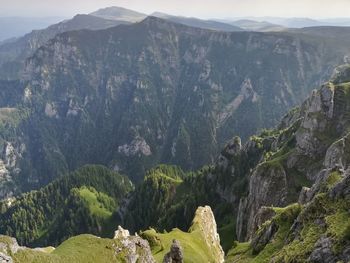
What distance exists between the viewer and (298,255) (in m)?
42.9

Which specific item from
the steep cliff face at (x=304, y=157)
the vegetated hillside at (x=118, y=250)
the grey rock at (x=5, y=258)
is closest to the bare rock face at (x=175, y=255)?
the vegetated hillside at (x=118, y=250)

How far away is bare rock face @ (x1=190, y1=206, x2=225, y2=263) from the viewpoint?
113875 mm

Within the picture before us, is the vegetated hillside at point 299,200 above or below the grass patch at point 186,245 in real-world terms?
above

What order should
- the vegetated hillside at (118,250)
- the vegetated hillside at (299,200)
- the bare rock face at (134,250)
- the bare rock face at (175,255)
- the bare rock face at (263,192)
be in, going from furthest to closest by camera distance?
1. the bare rock face at (263,192)
2. the bare rock face at (134,250)
3. the bare rock face at (175,255)
4. the vegetated hillside at (118,250)
5. the vegetated hillside at (299,200)

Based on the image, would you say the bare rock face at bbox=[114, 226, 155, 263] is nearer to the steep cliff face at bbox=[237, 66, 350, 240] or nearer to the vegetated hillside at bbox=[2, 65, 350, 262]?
the vegetated hillside at bbox=[2, 65, 350, 262]

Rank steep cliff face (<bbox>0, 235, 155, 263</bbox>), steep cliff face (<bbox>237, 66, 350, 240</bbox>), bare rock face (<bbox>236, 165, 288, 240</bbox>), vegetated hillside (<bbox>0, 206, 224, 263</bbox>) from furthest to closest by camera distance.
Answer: bare rock face (<bbox>236, 165, 288, 240</bbox>)
steep cliff face (<bbox>237, 66, 350, 240</bbox>)
vegetated hillside (<bbox>0, 206, 224, 263</bbox>)
steep cliff face (<bbox>0, 235, 155, 263</bbox>)

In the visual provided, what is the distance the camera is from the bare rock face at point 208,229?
11388 cm

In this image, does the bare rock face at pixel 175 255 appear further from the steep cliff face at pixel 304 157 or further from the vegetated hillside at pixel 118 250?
the steep cliff face at pixel 304 157

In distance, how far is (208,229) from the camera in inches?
5069

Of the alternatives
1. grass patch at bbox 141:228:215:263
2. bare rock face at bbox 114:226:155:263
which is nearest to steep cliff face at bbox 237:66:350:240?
grass patch at bbox 141:228:215:263

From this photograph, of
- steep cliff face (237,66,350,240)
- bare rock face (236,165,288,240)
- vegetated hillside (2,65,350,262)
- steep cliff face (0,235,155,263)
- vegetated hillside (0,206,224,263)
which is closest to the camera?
vegetated hillside (2,65,350,262)

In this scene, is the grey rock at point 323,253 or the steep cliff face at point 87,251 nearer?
the grey rock at point 323,253

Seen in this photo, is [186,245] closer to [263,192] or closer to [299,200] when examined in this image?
[299,200]

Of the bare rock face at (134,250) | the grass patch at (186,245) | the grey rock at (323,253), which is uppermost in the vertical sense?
the grey rock at (323,253)
